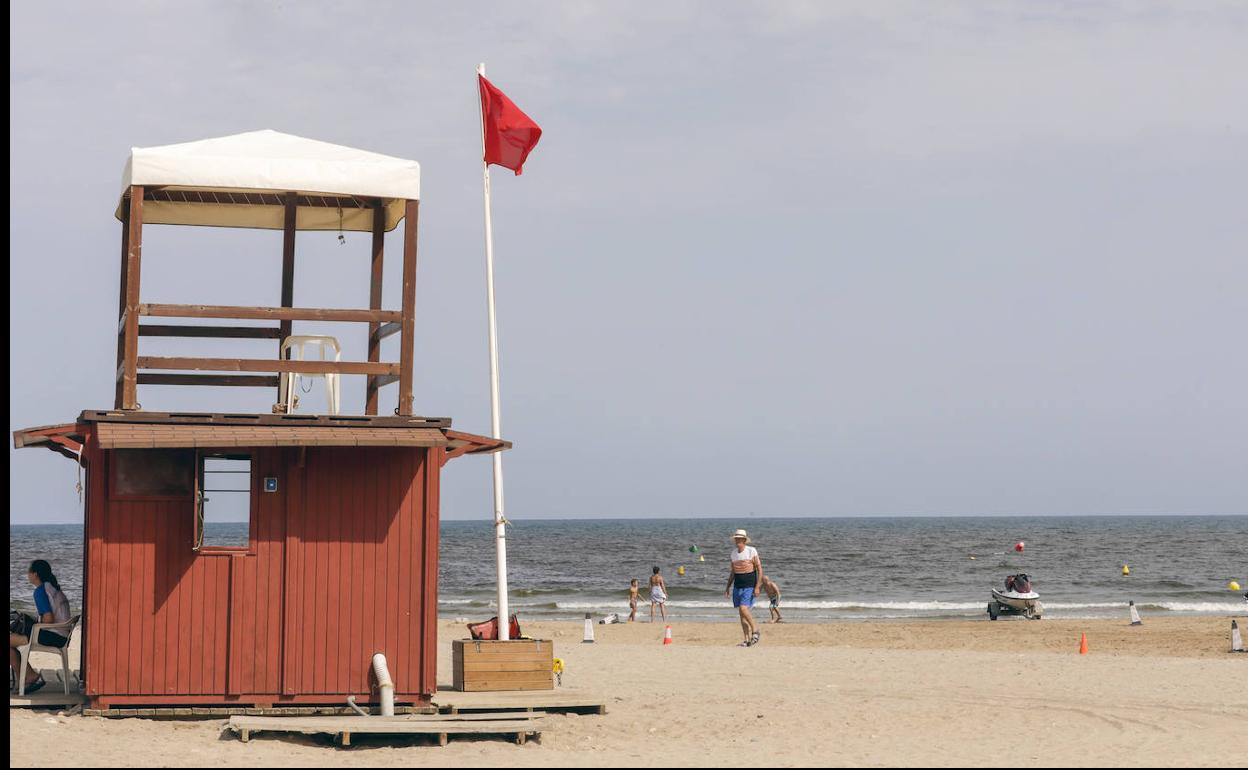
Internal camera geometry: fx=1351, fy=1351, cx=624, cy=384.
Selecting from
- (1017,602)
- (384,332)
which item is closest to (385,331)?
(384,332)

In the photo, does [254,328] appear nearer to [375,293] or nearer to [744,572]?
[375,293]

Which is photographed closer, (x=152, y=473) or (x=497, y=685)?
(x=152, y=473)

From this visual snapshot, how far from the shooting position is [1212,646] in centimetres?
2366

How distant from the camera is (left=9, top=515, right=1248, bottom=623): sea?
3828cm

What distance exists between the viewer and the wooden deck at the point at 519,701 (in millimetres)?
11883

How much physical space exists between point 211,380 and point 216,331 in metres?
0.53

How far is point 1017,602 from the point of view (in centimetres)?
3275

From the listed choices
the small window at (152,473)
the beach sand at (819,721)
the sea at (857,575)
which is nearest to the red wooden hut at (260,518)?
the small window at (152,473)

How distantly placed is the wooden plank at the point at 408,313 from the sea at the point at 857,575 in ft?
8.38

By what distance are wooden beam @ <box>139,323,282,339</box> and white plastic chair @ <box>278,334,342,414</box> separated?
27.4 inches

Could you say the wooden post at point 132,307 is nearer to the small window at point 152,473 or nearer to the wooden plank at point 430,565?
the small window at point 152,473

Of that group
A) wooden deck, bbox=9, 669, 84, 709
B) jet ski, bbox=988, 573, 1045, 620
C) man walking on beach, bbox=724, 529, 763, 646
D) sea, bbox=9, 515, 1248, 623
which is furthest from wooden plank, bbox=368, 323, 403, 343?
jet ski, bbox=988, 573, 1045, 620

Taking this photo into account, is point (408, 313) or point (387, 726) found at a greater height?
point (408, 313)

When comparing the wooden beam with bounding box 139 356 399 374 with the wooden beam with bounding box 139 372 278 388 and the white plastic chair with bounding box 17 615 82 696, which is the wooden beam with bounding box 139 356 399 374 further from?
the white plastic chair with bounding box 17 615 82 696
